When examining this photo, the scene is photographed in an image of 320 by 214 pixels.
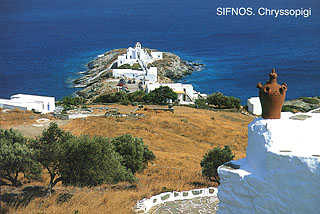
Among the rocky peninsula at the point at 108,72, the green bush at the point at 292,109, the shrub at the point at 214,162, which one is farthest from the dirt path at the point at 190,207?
A: the rocky peninsula at the point at 108,72

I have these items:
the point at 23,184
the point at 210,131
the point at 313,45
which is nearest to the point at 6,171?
the point at 23,184

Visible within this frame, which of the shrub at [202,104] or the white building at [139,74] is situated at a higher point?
the white building at [139,74]

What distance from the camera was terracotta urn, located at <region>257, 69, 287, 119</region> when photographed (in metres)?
10.7

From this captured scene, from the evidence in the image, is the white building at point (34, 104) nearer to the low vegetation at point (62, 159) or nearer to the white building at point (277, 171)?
the low vegetation at point (62, 159)

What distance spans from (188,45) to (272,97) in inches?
4763

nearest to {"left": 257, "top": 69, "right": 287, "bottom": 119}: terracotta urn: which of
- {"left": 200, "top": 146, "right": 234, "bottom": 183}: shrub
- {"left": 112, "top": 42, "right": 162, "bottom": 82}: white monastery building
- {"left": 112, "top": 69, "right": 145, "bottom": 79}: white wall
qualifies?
{"left": 200, "top": 146, "right": 234, "bottom": 183}: shrub

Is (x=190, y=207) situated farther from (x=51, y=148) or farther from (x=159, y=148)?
(x=159, y=148)

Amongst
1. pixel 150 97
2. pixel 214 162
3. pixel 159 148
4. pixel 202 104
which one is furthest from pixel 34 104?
pixel 214 162

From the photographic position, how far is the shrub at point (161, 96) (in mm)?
55625

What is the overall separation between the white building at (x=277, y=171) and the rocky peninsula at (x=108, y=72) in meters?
61.1

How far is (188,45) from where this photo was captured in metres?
130

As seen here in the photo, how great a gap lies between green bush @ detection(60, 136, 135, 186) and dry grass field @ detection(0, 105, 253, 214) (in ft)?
1.46

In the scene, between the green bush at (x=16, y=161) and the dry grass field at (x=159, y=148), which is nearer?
the dry grass field at (x=159, y=148)

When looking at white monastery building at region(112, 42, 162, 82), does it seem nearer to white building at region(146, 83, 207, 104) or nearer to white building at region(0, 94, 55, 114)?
white building at region(146, 83, 207, 104)
